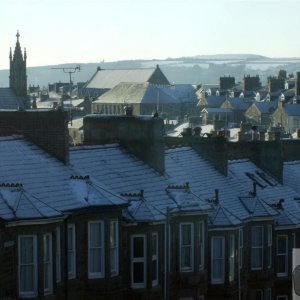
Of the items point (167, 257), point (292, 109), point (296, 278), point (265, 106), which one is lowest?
point (265, 106)

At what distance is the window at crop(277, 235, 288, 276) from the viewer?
37.3 metres

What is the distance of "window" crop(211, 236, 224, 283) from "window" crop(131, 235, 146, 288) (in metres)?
3.74

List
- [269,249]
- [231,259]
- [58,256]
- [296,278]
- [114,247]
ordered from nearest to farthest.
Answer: [296,278], [58,256], [114,247], [231,259], [269,249]

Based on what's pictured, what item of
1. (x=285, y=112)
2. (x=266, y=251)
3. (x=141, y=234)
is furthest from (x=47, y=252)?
(x=285, y=112)

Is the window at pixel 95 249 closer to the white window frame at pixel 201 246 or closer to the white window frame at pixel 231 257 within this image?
the white window frame at pixel 201 246

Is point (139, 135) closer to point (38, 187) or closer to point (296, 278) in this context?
point (38, 187)

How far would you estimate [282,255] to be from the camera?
37.6 m

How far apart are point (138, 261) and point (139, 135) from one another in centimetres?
599

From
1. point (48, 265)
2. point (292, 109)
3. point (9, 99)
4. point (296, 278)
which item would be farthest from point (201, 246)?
point (292, 109)

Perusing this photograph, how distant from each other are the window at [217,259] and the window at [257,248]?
2600 mm

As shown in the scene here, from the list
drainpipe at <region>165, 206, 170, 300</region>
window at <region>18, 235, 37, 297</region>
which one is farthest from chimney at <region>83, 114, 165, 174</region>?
window at <region>18, 235, 37, 297</region>

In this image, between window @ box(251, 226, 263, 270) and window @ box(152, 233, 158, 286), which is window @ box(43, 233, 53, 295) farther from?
window @ box(251, 226, 263, 270)

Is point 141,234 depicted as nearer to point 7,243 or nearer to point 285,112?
point 7,243

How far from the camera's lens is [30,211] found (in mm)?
25781
